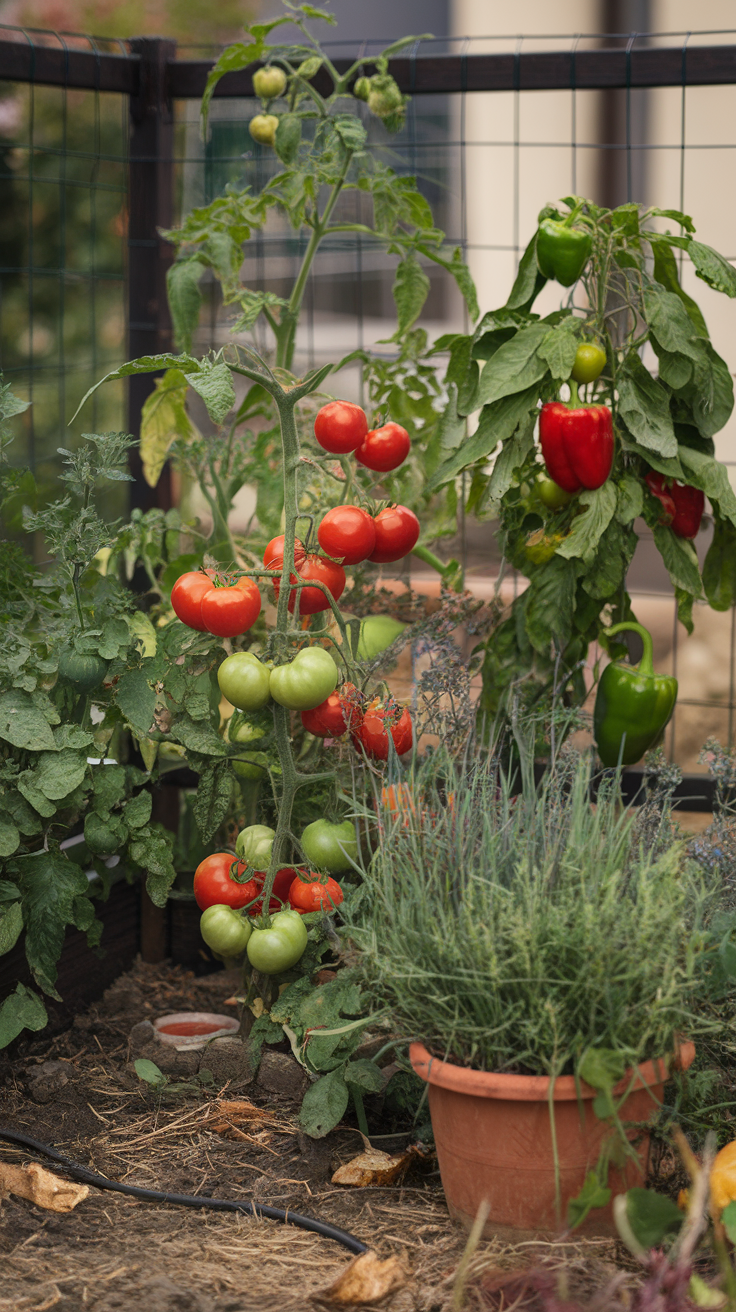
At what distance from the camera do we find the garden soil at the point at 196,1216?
1395 millimetres

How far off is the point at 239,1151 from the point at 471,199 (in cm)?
435

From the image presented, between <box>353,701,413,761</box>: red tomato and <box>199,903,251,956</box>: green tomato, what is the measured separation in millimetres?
336

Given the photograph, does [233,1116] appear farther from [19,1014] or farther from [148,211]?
[148,211]

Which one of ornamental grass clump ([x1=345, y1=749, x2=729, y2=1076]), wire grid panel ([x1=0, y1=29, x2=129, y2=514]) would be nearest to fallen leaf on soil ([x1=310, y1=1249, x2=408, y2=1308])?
ornamental grass clump ([x1=345, y1=749, x2=729, y2=1076])

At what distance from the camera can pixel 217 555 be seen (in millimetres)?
2496

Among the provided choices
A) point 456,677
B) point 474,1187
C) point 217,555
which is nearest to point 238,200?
point 217,555

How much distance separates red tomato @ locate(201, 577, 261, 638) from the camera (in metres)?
1.77

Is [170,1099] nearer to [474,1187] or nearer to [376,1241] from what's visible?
[376,1241]

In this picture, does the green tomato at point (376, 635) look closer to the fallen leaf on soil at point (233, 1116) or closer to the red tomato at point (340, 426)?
the red tomato at point (340, 426)

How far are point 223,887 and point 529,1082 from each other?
671 millimetres

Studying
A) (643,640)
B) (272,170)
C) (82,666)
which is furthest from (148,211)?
(643,640)

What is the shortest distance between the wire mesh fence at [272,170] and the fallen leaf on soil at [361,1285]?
1505mm

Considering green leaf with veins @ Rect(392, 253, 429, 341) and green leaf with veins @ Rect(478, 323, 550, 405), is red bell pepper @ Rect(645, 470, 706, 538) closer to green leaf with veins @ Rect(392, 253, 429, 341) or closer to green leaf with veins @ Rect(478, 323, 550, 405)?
green leaf with veins @ Rect(478, 323, 550, 405)

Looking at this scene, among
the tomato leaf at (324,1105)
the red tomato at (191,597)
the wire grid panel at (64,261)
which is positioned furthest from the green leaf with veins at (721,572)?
the wire grid panel at (64,261)
